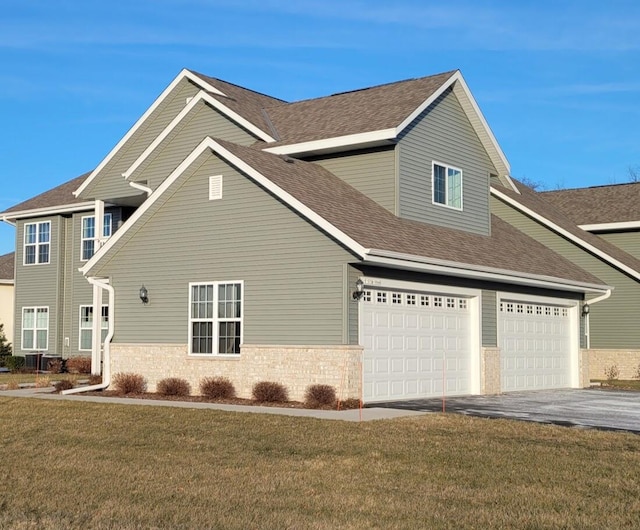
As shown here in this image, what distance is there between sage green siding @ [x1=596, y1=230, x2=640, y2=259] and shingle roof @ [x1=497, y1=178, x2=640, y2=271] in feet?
1.19

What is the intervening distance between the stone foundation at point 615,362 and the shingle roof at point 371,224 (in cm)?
732

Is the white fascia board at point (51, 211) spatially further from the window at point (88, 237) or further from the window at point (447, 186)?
the window at point (447, 186)

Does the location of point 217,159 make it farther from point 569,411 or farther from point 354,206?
point 569,411

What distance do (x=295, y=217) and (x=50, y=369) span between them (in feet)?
55.5

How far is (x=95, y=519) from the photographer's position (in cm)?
884

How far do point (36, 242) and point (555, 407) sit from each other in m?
23.7

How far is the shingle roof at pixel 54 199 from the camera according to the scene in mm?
34406

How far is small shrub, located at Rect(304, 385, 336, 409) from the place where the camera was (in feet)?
60.7

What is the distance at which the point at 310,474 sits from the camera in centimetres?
1124

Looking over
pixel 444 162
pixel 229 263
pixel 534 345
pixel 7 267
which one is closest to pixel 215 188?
pixel 229 263

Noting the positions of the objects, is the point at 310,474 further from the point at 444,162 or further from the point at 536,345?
the point at 536,345

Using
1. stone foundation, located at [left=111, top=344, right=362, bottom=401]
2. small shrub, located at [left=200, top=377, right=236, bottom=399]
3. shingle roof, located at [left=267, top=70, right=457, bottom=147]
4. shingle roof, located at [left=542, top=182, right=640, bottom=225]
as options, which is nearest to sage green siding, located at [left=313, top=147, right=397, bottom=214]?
shingle roof, located at [left=267, top=70, right=457, bottom=147]

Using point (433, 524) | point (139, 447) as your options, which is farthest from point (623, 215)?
point (433, 524)

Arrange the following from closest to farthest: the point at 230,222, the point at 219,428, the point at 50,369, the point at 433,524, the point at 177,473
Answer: the point at 433,524
the point at 177,473
the point at 219,428
the point at 230,222
the point at 50,369
